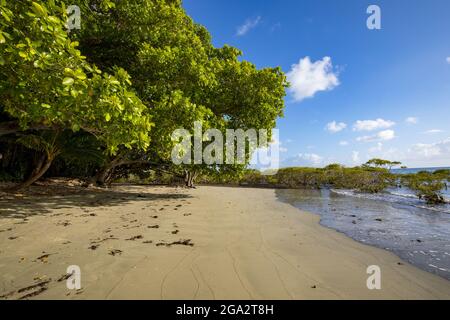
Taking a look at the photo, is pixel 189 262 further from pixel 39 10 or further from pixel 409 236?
pixel 409 236

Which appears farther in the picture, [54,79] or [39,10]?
[54,79]

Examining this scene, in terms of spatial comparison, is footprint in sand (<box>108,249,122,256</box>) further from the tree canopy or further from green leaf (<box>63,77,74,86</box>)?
green leaf (<box>63,77,74,86</box>)

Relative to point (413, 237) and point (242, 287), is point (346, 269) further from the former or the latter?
point (413, 237)

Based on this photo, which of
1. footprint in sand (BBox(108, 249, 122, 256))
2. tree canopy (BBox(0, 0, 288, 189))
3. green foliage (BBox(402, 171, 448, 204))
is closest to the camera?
footprint in sand (BBox(108, 249, 122, 256))

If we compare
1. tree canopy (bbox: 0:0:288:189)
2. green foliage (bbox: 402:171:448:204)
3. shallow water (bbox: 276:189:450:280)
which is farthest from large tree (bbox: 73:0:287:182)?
green foliage (bbox: 402:171:448:204)

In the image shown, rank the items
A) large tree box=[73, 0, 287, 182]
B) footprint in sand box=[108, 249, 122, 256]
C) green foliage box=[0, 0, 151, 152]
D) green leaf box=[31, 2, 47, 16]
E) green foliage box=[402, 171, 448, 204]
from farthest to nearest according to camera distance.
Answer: green foliage box=[402, 171, 448, 204]
large tree box=[73, 0, 287, 182]
footprint in sand box=[108, 249, 122, 256]
green foliage box=[0, 0, 151, 152]
green leaf box=[31, 2, 47, 16]

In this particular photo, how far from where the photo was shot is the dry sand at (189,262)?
3.48 m

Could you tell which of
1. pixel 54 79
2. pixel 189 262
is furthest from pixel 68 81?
pixel 189 262

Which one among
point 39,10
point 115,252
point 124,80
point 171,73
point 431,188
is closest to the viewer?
point 39,10

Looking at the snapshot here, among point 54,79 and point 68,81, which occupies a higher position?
point 54,79

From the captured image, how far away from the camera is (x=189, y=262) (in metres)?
4.46

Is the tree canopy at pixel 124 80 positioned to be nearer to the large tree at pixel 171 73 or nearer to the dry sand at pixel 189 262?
the large tree at pixel 171 73

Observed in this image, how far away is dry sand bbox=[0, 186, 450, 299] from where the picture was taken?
3.48m

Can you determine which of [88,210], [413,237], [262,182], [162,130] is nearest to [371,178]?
[262,182]
